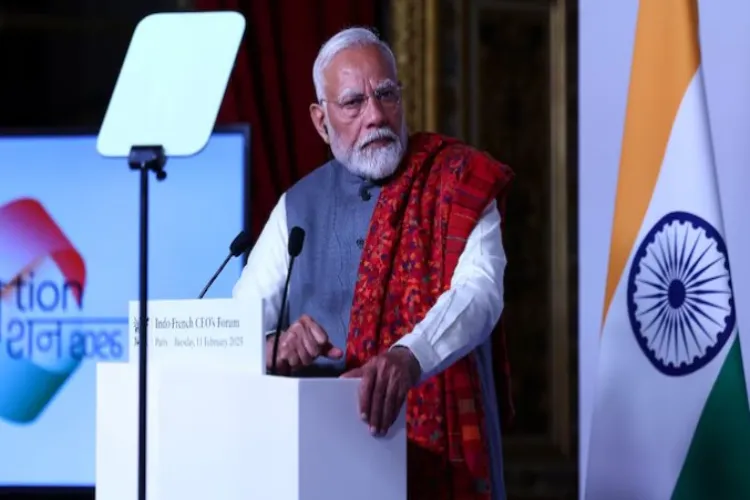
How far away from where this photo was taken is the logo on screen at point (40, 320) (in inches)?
139

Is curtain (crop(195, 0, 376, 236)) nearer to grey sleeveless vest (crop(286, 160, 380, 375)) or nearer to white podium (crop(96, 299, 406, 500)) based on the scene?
grey sleeveless vest (crop(286, 160, 380, 375))

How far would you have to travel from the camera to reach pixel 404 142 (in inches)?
105

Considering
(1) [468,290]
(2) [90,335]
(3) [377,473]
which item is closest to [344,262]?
(1) [468,290]

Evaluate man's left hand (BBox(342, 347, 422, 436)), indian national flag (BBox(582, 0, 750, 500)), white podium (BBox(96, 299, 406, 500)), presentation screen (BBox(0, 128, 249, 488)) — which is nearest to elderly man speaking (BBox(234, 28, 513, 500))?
man's left hand (BBox(342, 347, 422, 436))

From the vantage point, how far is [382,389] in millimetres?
1893

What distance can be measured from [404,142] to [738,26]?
100 cm

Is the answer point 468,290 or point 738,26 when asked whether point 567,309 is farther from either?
point 468,290

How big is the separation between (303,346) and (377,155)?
0.55 meters

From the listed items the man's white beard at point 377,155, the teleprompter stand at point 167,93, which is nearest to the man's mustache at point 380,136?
the man's white beard at point 377,155

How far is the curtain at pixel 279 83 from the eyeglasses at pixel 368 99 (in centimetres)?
116

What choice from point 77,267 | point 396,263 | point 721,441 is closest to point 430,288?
point 396,263

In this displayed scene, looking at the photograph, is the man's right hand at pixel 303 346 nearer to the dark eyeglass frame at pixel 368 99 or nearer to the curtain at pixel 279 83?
the dark eyeglass frame at pixel 368 99

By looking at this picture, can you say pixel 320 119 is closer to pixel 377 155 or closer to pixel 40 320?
pixel 377 155

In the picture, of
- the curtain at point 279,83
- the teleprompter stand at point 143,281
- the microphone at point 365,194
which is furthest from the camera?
the curtain at point 279,83
